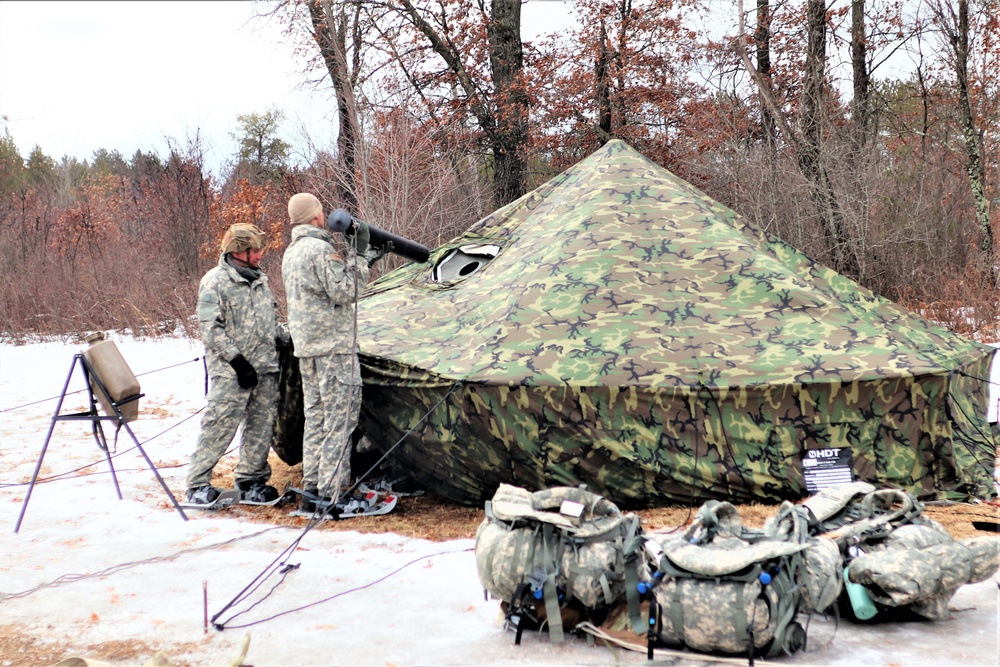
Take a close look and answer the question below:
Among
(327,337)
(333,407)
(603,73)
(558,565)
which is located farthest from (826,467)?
(603,73)

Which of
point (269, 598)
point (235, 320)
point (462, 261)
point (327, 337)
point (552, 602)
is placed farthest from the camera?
point (462, 261)

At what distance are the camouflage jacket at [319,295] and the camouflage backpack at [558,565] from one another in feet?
7.44

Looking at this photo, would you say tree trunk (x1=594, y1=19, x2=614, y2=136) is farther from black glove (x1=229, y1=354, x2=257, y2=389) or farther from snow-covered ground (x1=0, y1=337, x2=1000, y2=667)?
snow-covered ground (x1=0, y1=337, x2=1000, y2=667)

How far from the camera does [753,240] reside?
6.27 m

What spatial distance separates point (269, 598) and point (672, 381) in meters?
2.44

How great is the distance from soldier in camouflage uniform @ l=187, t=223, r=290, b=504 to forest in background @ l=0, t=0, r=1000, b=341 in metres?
7.66

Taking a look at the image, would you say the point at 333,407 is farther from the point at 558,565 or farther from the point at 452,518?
the point at 558,565

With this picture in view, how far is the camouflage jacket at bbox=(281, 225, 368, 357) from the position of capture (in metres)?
5.48

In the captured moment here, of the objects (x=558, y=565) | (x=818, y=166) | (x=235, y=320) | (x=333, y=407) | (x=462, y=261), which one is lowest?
(x=558, y=565)

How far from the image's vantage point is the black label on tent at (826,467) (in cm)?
513

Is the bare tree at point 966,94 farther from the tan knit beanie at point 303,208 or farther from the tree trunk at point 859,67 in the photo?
the tan knit beanie at point 303,208

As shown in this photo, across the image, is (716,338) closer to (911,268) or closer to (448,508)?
(448,508)

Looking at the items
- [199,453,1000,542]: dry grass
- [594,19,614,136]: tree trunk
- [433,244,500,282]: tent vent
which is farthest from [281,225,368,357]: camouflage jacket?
[594,19,614,136]: tree trunk

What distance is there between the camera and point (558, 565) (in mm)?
3447
